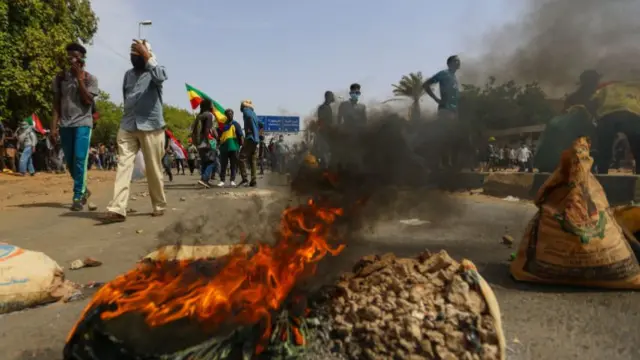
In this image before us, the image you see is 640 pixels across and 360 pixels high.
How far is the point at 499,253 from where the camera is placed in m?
4.78

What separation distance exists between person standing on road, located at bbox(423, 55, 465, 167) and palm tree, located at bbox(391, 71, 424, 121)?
7cm

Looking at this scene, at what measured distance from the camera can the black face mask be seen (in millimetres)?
6004

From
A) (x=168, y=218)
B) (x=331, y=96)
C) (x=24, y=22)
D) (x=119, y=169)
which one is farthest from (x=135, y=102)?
(x=24, y=22)

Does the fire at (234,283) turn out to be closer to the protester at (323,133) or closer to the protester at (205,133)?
the protester at (323,133)

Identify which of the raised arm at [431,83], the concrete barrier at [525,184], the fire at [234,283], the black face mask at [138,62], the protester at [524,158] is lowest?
the fire at [234,283]

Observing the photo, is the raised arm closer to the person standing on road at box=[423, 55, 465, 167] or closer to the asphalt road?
the person standing on road at box=[423, 55, 465, 167]

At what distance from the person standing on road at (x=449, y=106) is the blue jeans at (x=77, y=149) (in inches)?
189

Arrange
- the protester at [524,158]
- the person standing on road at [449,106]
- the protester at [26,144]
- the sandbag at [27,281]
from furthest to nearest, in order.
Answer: the protester at [26,144] < the protester at [524,158] < the person standing on road at [449,106] < the sandbag at [27,281]

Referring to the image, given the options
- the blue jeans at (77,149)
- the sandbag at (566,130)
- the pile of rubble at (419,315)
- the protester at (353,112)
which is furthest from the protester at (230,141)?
the pile of rubble at (419,315)

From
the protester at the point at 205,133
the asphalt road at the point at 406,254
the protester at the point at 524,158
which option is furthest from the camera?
the protester at the point at 205,133

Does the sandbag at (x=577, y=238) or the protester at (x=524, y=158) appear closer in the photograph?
the sandbag at (x=577, y=238)

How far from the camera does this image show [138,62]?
605cm

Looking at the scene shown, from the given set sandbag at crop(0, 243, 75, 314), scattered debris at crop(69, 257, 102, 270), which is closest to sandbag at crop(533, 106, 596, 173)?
sandbag at crop(0, 243, 75, 314)

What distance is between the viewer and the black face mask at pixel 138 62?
6.00 meters
